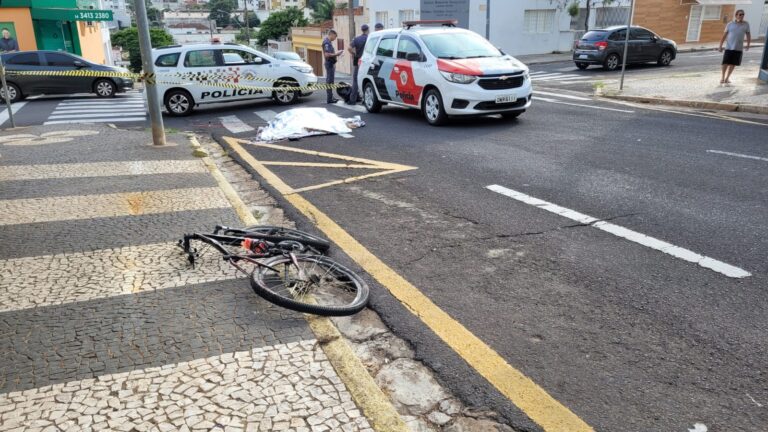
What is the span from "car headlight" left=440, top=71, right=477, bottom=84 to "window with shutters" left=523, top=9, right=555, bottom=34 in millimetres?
26876

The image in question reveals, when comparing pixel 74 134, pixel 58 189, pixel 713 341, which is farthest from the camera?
pixel 74 134

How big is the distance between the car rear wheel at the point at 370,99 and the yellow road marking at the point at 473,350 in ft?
28.8

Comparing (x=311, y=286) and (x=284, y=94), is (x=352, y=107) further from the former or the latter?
(x=311, y=286)

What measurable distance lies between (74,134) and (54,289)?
846 centimetres

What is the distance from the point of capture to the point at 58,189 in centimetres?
737

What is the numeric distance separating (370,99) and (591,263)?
10.3m

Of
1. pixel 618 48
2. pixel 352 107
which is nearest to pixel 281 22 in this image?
pixel 618 48

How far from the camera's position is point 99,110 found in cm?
1695

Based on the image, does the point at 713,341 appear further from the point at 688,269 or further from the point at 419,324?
the point at 419,324

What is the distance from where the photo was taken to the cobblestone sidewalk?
2.99 m

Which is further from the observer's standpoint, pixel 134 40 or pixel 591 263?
pixel 134 40

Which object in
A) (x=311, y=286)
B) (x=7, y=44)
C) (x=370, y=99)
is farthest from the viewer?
(x=7, y=44)

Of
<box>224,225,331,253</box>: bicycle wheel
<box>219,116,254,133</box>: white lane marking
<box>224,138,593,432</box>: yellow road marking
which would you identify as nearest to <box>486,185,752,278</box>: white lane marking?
<box>224,138,593,432</box>: yellow road marking

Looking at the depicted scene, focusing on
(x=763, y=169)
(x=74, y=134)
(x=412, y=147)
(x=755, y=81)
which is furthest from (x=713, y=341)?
(x=755, y=81)
